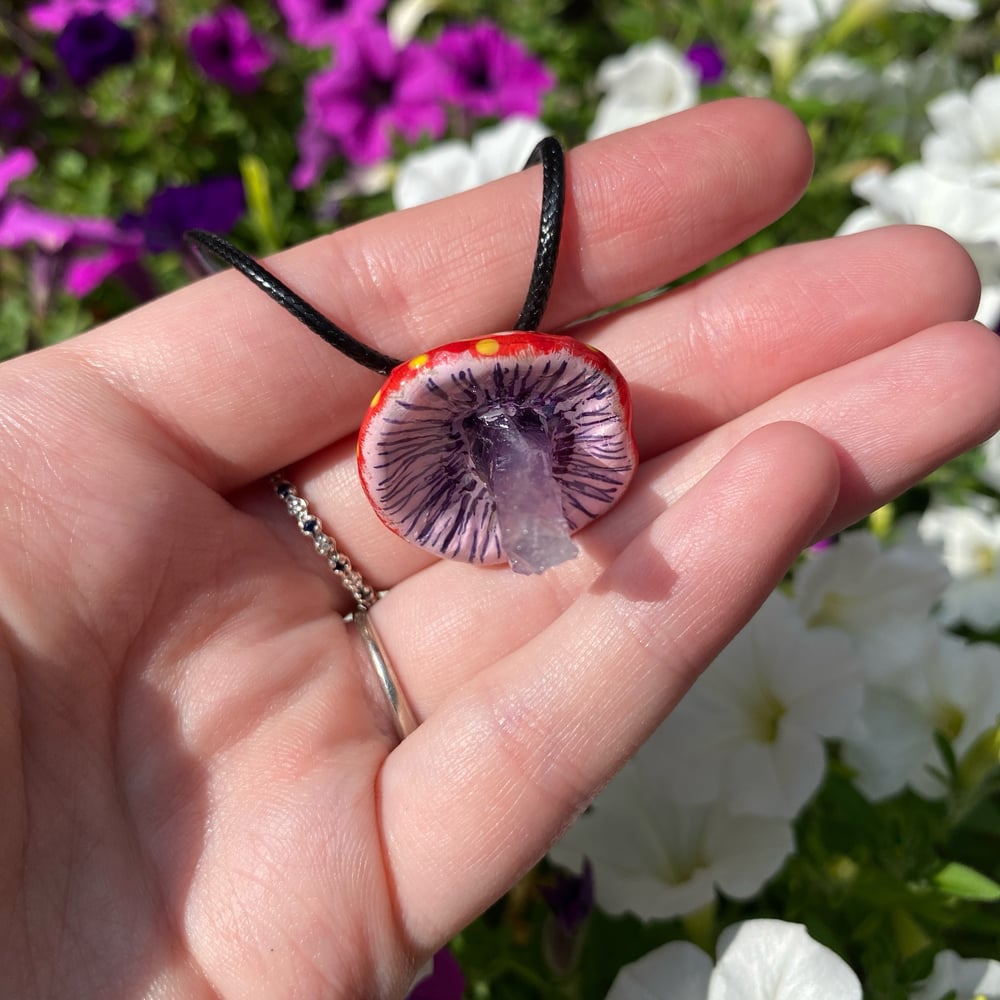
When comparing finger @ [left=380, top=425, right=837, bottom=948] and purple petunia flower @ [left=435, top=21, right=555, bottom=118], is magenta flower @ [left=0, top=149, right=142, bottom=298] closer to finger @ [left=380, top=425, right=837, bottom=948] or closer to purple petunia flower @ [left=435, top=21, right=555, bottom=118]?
purple petunia flower @ [left=435, top=21, right=555, bottom=118]

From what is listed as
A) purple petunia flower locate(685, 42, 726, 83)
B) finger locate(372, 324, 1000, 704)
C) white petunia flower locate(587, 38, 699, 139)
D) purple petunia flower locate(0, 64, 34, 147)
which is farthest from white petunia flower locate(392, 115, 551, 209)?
purple petunia flower locate(0, 64, 34, 147)

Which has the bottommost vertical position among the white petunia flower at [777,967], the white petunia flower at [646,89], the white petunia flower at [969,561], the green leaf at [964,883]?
the white petunia flower at [969,561]

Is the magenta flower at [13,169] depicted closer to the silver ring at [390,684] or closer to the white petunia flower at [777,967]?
the silver ring at [390,684]

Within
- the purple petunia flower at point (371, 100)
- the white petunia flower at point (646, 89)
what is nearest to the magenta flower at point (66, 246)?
the purple petunia flower at point (371, 100)

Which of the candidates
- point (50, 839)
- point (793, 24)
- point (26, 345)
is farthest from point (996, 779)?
point (26, 345)

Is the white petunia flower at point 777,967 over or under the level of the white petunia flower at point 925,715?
over

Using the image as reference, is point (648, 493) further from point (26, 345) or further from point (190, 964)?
point (26, 345)

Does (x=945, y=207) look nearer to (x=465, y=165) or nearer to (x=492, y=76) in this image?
(x=465, y=165)
